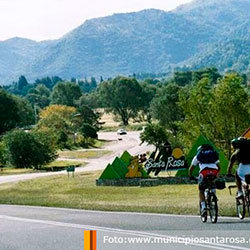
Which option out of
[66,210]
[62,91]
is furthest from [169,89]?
[66,210]

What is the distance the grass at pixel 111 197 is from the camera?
19.2m

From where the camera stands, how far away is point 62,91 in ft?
606

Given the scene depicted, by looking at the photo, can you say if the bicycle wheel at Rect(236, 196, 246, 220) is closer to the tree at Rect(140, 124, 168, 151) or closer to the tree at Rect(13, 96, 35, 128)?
the tree at Rect(140, 124, 168, 151)

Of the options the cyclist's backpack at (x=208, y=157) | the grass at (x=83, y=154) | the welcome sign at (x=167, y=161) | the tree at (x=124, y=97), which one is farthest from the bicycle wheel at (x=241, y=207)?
the tree at (x=124, y=97)

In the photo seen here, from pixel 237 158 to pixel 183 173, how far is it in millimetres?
24792

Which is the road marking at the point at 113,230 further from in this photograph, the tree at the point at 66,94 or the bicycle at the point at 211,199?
the tree at the point at 66,94

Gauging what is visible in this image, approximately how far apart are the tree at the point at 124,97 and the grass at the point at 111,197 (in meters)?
111

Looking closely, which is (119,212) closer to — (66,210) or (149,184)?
(66,210)

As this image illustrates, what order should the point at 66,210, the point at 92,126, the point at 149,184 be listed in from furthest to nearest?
1. the point at 92,126
2. the point at 149,184
3. the point at 66,210

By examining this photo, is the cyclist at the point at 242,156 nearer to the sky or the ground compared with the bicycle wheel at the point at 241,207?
nearer to the sky

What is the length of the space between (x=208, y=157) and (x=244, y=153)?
0.77 meters

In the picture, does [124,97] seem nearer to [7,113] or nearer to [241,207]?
[7,113]

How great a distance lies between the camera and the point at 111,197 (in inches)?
1171

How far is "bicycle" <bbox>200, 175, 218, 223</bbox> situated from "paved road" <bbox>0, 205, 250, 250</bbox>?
0.63ft
